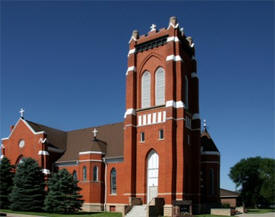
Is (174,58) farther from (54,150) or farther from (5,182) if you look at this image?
(5,182)

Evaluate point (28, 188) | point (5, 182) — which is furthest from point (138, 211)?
point (5, 182)

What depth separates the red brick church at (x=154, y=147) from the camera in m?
36.6

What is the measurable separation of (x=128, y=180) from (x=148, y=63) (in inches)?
514

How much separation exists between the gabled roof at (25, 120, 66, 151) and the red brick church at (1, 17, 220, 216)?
137 centimetres

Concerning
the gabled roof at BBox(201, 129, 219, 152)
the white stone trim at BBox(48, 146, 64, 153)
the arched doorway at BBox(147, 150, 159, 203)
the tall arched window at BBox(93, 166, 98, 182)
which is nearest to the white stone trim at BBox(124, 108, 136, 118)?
the arched doorway at BBox(147, 150, 159, 203)

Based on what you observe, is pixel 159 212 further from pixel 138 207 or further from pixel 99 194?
pixel 99 194

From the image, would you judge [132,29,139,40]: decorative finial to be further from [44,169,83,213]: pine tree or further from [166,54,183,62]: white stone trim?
[44,169,83,213]: pine tree

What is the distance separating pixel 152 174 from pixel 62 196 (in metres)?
9.39

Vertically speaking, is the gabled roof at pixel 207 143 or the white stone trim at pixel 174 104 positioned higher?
the white stone trim at pixel 174 104

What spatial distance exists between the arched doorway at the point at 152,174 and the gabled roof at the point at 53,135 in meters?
15.8

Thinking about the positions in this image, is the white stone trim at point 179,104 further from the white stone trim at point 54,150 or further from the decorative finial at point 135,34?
the white stone trim at point 54,150

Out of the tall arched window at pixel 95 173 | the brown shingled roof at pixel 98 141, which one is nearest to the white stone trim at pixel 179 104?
the brown shingled roof at pixel 98 141

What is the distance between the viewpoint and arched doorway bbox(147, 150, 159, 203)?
124 ft

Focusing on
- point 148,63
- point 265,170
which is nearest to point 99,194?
point 148,63
